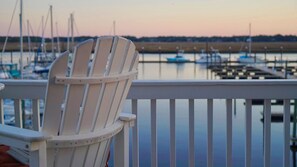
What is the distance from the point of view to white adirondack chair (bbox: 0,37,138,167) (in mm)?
1376

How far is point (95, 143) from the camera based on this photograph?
5.30 feet

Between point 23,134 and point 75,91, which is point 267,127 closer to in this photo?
point 75,91

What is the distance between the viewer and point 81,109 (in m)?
1.52

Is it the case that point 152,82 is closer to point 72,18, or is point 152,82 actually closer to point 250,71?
point 72,18

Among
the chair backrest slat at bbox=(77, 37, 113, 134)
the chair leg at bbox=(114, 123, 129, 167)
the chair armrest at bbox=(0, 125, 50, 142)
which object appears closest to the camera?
the chair armrest at bbox=(0, 125, 50, 142)

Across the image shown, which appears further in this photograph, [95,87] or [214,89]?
[214,89]

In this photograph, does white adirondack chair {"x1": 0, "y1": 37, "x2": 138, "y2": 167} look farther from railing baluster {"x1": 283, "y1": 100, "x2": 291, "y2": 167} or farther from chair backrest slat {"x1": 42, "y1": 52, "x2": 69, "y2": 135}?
railing baluster {"x1": 283, "y1": 100, "x2": 291, "y2": 167}

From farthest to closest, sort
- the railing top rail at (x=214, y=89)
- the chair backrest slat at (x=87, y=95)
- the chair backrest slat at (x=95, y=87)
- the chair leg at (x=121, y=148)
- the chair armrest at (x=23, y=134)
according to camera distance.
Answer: the railing top rail at (x=214, y=89) < the chair leg at (x=121, y=148) < the chair backrest slat at (x=95, y=87) < the chair backrest slat at (x=87, y=95) < the chair armrest at (x=23, y=134)

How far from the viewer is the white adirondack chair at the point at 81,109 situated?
1.38m

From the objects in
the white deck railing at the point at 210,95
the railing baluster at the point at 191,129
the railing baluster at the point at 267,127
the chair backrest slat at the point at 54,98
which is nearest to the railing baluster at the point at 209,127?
the white deck railing at the point at 210,95

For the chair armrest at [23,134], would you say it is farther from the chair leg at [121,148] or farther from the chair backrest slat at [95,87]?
the chair leg at [121,148]

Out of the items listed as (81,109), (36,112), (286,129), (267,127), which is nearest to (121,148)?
(81,109)

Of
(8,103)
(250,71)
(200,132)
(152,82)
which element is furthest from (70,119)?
(250,71)

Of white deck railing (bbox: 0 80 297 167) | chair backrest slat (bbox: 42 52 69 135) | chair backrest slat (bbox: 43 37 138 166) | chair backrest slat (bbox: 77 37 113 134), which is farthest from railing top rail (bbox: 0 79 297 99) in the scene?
chair backrest slat (bbox: 42 52 69 135)
